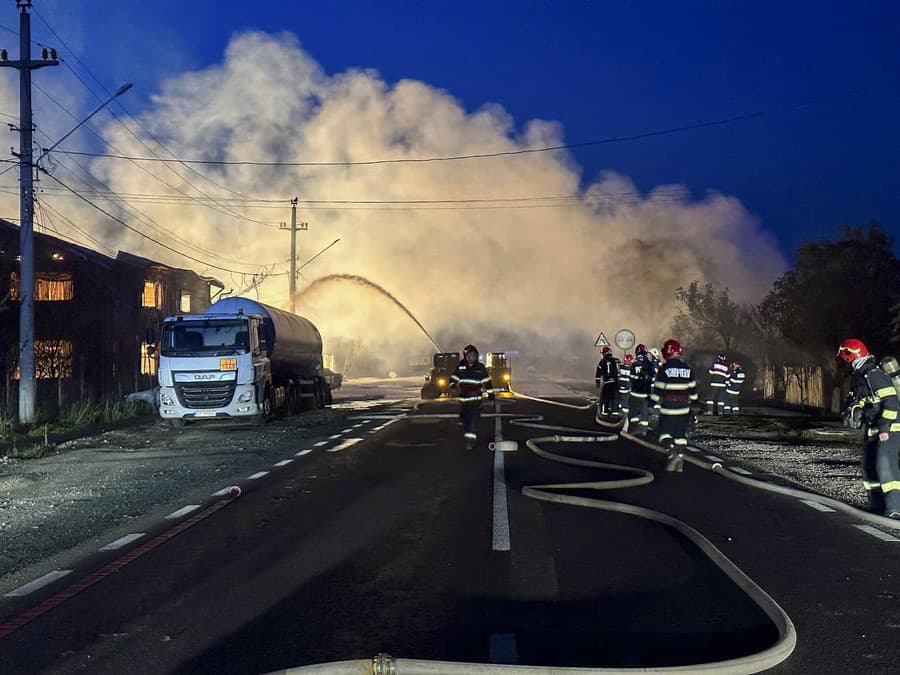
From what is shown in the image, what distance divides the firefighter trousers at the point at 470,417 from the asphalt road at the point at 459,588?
18.0 ft

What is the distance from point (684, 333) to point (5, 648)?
55.5 meters

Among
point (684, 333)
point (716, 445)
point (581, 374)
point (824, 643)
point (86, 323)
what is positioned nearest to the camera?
point (824, 643)

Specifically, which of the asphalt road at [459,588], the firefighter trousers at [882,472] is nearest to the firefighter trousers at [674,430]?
the asphalt road at [459,588]

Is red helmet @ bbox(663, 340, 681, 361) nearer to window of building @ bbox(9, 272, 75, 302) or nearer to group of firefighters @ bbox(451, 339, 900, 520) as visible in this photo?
group of firefighters @ bbox(451, 339, 900, 520)

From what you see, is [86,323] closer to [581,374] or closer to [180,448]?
[180,448]

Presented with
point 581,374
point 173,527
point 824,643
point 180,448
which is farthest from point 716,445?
point 581,374

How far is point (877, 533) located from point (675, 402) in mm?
4943

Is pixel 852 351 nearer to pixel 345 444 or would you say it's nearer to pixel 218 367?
pixel 345 444

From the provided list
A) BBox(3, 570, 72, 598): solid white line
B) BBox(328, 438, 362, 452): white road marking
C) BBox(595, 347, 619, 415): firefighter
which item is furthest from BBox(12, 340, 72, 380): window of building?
BBox(3, 570, 72, 598): solid white line

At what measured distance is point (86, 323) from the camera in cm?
3900

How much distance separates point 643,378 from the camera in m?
19.6

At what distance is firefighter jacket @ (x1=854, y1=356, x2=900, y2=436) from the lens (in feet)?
30.1

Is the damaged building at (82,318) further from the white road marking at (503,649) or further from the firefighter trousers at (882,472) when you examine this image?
the white road marking at (503,649)

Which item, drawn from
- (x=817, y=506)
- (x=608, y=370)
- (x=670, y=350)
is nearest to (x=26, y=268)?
(x=608, y=370)
